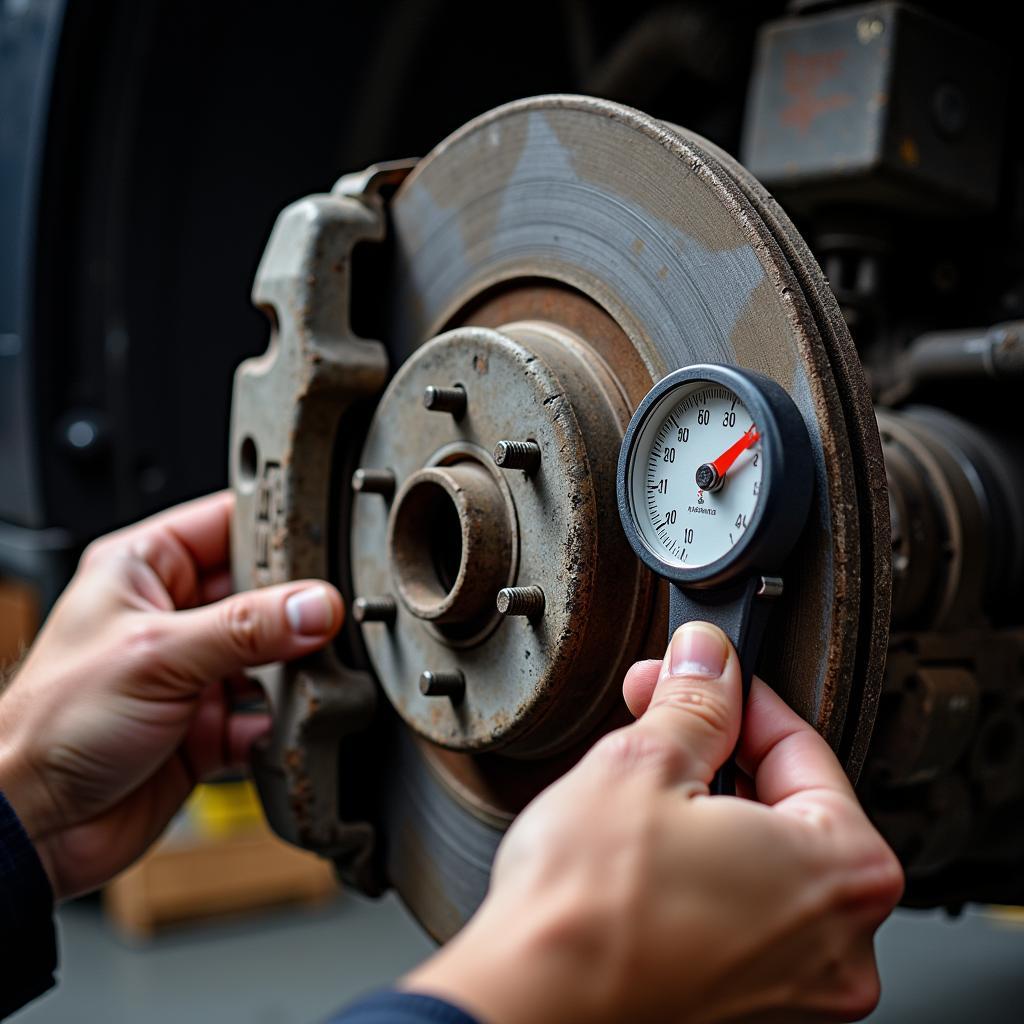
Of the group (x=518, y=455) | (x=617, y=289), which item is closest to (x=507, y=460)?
(x=518, y=455)

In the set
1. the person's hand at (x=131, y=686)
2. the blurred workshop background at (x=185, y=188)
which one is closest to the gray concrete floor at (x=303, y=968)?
the blurred workshop background at (x=185, y=188)

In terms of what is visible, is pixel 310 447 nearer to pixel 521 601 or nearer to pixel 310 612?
pixel 310 612

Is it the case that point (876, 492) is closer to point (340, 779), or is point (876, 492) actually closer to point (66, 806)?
point (340, 779)

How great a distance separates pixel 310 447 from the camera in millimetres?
832

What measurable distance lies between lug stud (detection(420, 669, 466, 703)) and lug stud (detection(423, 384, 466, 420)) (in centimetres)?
16

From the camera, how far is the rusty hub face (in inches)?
25.0

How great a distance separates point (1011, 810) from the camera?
0.95 metres

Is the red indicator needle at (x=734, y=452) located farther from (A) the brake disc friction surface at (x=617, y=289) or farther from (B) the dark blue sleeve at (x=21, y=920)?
(B) the dark blue sleeve at (x=21, y=920)

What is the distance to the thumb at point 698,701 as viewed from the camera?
1.66ft

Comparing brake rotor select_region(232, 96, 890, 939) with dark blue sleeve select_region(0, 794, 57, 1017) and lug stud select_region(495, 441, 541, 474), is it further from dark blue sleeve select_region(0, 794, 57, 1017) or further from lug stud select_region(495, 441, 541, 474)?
dark blue sleeve select_region(0, 794, 57, 1017)

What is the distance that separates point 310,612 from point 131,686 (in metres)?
0.19

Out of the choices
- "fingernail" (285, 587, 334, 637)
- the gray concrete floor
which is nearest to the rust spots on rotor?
"fingernail" (285, 587, 334, 637)

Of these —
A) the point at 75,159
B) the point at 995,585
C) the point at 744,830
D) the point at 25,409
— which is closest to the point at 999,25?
the point at 995,585

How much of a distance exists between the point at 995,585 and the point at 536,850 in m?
0.58
